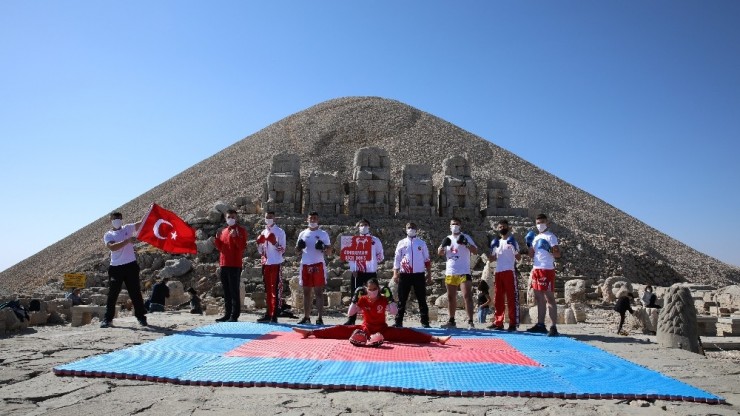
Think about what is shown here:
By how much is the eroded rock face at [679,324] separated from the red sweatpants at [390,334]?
3.25 metres

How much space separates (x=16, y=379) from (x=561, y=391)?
4606 millimetres

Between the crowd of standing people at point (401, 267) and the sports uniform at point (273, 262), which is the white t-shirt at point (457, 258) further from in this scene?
the sports uniform at point (273, 262)

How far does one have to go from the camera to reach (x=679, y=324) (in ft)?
26.0

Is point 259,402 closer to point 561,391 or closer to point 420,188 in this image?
point 561,391

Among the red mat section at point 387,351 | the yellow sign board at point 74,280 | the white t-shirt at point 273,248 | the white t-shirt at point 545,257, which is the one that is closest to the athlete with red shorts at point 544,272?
the white t-shirt at point 545,257

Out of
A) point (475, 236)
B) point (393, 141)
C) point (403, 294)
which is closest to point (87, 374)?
point (403, 294)

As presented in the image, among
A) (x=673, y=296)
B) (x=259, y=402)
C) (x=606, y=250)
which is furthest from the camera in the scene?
(x=606, y=250)

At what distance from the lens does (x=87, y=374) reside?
5332 millimetres

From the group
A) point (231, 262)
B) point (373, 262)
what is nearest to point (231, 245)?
point (231, 262)

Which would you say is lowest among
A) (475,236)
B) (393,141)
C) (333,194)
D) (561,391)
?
(561,391)

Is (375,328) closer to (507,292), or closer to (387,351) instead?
(387,351)

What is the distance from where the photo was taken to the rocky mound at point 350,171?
4597 cm

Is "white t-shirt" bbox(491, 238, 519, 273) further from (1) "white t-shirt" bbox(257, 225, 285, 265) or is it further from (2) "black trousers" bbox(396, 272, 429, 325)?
(1) "white t-shirt" bbox(257, 225, 285, 265)

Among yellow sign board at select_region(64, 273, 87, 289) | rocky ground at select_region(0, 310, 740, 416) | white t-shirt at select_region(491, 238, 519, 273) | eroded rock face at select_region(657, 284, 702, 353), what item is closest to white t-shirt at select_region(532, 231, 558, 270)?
white t-shirt at select_region(491, 238, 519, 273)
